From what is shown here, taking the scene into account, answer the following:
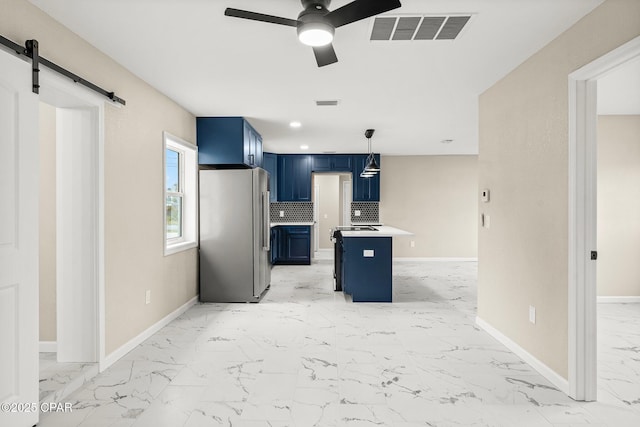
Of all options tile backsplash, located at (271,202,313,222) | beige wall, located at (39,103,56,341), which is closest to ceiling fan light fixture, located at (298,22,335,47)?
beige wall, located at (39,103,56,341)

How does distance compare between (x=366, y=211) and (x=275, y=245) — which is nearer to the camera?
(x=275, y=245)

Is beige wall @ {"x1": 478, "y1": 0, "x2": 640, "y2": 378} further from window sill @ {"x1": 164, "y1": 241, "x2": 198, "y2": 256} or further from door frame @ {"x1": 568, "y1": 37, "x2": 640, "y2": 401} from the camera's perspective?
window sill @ {"x1": 164, "y1": 241, "x2": 198, "y2": 256}

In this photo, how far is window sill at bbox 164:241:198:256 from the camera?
4029mm

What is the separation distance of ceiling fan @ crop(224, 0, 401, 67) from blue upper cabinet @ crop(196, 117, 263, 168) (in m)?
3.01

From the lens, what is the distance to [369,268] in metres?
4.85

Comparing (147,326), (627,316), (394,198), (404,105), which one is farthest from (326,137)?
(627,316)

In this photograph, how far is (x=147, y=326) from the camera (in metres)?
3.54

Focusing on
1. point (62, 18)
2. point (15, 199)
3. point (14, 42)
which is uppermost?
point (62, 18)

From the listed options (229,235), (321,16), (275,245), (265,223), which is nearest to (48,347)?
(229,235)

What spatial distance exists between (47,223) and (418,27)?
3.29 meters

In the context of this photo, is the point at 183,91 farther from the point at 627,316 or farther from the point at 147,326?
the point at 627,316

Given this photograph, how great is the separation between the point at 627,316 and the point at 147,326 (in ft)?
16.8

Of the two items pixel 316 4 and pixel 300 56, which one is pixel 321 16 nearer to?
pixel 316 4

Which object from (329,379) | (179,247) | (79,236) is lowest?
(329,379)
